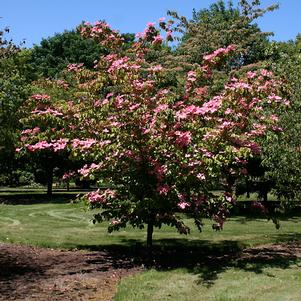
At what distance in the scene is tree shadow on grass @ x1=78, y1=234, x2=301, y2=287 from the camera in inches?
448

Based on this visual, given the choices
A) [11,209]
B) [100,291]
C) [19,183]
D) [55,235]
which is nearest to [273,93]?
[100,291]

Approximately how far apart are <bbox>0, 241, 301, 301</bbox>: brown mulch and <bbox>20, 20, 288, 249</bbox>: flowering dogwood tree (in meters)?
1.30

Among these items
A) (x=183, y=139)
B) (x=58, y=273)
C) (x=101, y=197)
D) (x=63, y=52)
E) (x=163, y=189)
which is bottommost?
(x=58, y=273)

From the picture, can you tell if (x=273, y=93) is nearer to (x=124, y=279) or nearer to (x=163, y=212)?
(x=163, y=212)

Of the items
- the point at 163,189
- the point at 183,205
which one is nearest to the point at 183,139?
the point at 163,189

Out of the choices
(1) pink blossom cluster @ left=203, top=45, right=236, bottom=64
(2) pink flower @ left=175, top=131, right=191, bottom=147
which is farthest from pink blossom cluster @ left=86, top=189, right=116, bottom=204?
(1) pink blossom cluster @ left=203, top=45, right=236, bottom=64

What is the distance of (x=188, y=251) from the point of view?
1423 cm

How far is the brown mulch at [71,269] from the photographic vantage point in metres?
9.43

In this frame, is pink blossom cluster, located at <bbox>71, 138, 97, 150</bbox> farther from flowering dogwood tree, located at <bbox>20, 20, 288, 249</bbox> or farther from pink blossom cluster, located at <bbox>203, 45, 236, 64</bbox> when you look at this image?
pink blossom cluster, located at <bbox>203, 45, 236, 64</bbox>

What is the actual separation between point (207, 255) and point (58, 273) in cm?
448

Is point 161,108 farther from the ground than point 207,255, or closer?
farther from the ground

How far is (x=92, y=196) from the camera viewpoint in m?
11.8

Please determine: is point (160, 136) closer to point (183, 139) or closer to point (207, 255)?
point (183, 139)

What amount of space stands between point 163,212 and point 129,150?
5.87ft
